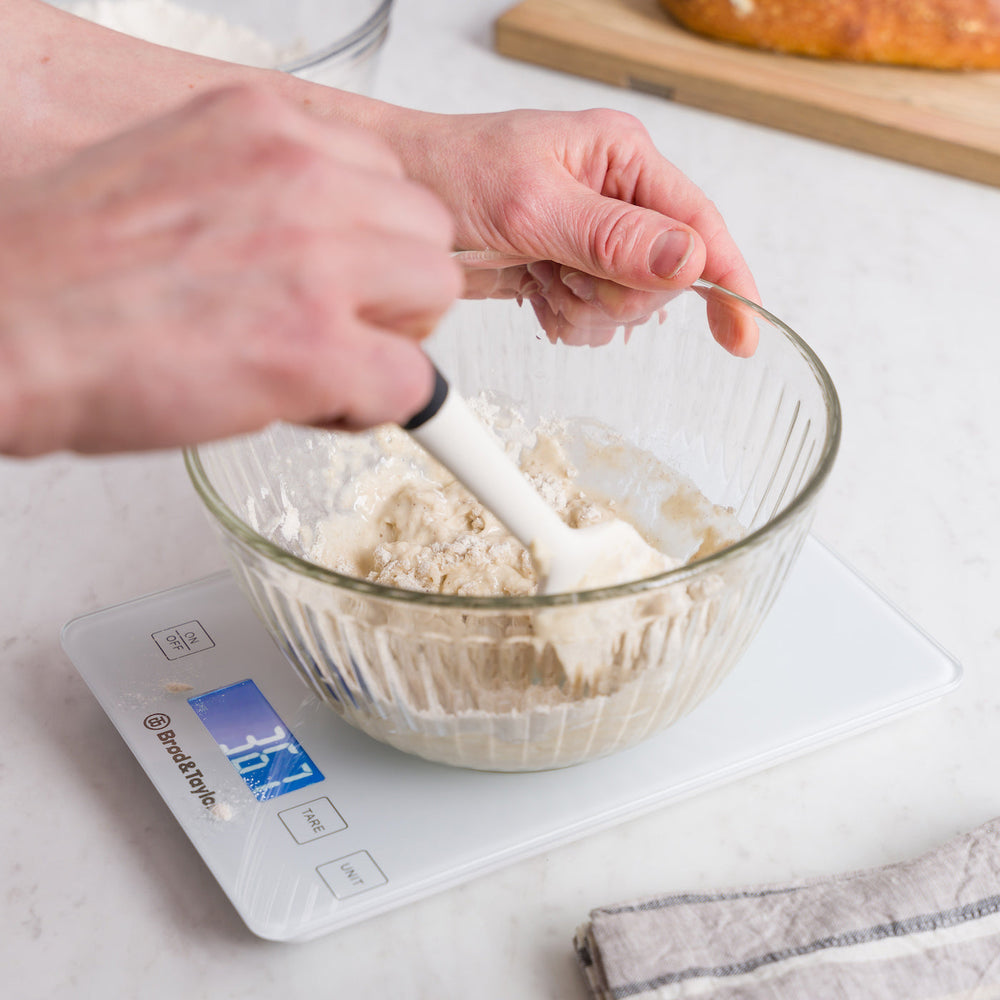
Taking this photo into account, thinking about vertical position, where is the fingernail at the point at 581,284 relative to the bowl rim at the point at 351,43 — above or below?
below

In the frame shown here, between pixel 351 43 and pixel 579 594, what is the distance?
88 cm

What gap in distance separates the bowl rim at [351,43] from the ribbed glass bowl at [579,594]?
441 millimetres

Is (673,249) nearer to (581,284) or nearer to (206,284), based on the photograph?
(581,284)

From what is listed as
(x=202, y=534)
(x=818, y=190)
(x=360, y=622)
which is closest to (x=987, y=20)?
(x=818, y=190)

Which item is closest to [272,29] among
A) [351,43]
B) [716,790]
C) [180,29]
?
[180,29]

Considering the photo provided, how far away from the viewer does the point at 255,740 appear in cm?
82

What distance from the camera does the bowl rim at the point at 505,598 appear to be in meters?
0.62

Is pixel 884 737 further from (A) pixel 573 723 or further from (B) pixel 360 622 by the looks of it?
(B) pixel 360 622

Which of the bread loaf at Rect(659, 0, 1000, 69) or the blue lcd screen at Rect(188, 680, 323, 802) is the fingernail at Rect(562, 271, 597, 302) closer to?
the blue lcd screen at Rect(188, 680, 323, 802)

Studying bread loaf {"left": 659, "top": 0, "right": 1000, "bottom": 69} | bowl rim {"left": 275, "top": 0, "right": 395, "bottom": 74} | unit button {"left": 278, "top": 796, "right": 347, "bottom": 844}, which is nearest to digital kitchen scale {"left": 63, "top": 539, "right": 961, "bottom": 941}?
unit button {"left": 278, "top": 796, "right": 347, "bottom": 844}

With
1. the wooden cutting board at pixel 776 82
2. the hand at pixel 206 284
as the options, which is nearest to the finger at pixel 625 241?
the hand at pixel 206 284

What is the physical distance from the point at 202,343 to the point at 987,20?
1.52 meters

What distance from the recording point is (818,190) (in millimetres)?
1557

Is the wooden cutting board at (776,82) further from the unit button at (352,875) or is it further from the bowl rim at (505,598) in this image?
the unit button at (352,875)
